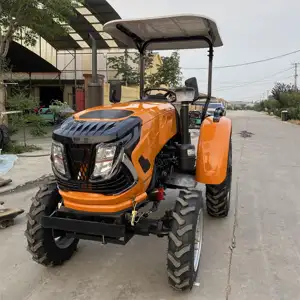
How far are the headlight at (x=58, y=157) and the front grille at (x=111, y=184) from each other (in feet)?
0.48

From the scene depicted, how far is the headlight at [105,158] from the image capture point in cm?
289

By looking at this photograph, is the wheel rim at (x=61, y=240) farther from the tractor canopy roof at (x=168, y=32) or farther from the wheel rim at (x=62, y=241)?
the tractor canopy roof at (x=168, y=32)

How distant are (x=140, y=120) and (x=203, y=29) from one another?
197cm

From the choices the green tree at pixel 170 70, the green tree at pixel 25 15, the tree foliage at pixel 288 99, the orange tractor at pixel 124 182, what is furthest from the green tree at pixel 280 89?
the orange tractor at pixel 124 182

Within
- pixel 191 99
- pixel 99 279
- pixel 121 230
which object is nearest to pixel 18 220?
pixel 99 279

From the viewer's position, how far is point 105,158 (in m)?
2.90

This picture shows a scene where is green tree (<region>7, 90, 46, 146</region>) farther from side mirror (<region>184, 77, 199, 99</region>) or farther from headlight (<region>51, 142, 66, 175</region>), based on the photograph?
headlight (<region>51, 142, 66, 175</region>)

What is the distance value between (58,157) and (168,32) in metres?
2.53

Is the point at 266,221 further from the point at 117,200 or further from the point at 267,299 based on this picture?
the point at 117,200

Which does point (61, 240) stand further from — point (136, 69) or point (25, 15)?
point (136, 69)

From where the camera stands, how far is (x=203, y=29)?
15.0 feet

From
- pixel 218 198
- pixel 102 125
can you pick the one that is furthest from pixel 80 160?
pixel 218 198

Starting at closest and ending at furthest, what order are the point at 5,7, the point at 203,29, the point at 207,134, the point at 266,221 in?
the point at 207,134
the point at 203,29
the point at 266,221
the point at 5,7

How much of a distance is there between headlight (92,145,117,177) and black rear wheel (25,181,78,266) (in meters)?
0.80
